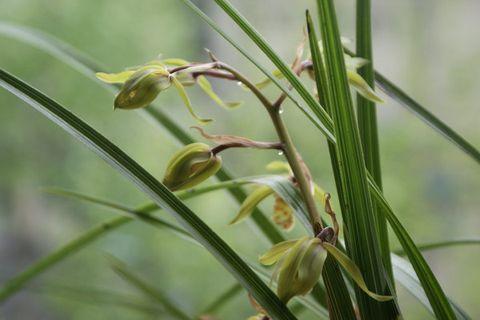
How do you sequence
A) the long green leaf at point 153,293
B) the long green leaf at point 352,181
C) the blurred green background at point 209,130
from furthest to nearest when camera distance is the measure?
the blurred green background at point 209,130, the long green leaf at point 153,293, the long green leaf at point 352,181

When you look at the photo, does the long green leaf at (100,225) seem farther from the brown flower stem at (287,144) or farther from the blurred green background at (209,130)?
the blurred green background at (209,130)

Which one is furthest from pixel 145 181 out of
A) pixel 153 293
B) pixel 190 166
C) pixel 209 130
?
pixel 209 130

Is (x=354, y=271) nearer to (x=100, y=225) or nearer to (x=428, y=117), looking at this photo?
(x=428, y=117)

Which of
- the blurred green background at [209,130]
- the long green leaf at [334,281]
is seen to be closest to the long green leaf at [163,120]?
the long green leaf at [334,281]

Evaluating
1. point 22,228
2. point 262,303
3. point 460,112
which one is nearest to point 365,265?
point 262,303

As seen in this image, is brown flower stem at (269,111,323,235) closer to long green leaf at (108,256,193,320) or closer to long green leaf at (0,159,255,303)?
long green leaf at (0,159,255,303)
